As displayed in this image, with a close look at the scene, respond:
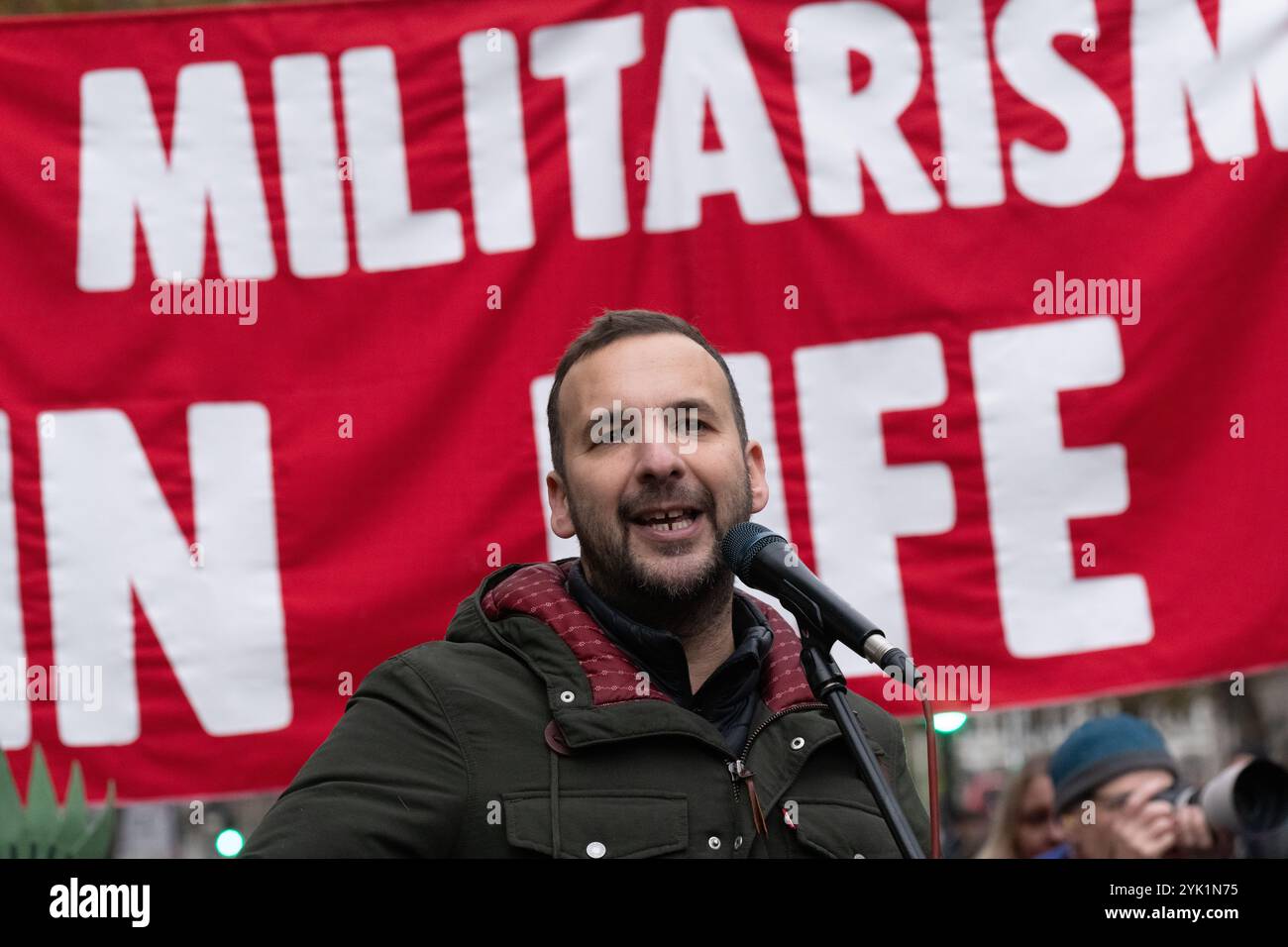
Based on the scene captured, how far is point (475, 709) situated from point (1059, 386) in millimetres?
2440

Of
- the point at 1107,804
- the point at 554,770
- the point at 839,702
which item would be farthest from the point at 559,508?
the point at 1107,804

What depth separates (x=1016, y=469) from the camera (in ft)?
14.3

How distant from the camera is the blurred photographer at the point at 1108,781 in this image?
10.8 ft

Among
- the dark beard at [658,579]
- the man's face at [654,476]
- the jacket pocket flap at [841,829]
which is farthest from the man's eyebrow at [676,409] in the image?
the jacket pocket flap at [841,829]

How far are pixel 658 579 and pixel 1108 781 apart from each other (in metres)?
1.54

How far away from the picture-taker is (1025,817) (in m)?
4.91

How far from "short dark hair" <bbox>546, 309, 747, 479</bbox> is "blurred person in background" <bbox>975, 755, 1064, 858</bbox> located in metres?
2.48

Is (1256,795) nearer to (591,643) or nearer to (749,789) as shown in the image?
(749,789)

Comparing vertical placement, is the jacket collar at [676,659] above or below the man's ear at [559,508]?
below

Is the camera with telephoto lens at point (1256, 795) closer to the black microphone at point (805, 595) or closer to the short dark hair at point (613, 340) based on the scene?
the black microphone at point (805, 595)

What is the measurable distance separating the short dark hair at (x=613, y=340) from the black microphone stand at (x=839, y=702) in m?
0.69

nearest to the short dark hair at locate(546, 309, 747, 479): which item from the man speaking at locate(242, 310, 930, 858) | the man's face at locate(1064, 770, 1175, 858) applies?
the man speaking at locate(242, 310, 930, 858)
